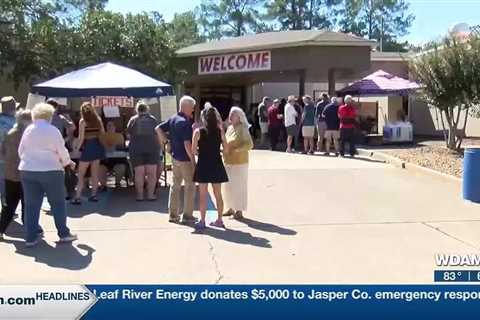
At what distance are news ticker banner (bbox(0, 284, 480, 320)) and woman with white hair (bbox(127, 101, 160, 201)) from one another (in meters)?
7.10

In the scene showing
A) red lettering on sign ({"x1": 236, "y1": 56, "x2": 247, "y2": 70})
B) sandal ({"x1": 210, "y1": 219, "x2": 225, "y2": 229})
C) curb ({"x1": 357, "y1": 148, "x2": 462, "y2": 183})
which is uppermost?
red lettering on sign ({"x1": 236, "y1": 56, "x2": 247, "y2": 70})

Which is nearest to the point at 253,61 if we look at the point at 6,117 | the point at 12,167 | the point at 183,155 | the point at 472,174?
the point at 472,174

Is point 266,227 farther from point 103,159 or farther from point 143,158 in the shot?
point 103,159

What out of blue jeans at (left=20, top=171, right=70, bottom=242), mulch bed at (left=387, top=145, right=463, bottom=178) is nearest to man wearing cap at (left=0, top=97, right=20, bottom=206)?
blue jeans at (left=20, top=171, right=70, bottom=242)

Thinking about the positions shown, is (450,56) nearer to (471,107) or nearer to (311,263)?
(471,107)

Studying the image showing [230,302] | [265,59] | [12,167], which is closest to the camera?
[230,302]

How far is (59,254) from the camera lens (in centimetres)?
685

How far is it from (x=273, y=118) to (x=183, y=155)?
Answer: 10.9m

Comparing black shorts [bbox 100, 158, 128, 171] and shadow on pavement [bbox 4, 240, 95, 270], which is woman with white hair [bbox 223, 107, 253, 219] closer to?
shadow on pavement [bbox 4, 240, 95, 270]

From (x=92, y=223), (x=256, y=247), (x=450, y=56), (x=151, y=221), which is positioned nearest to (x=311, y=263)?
(x=256, y=247)

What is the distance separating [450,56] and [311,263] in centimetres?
1112

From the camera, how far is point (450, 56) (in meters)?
15.9

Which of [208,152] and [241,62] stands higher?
[241,62]

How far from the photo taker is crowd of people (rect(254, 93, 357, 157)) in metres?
16.5
